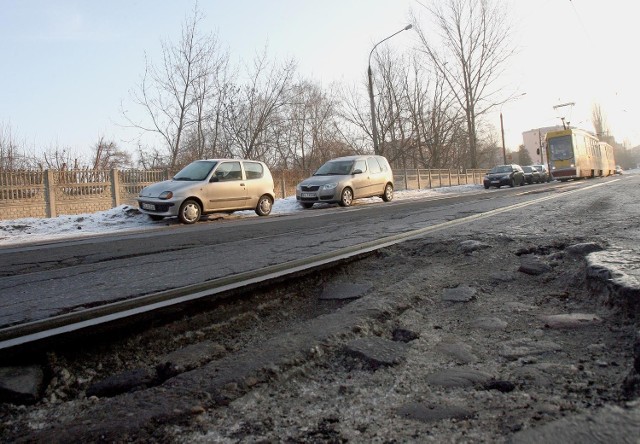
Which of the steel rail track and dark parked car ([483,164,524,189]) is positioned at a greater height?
dark parked car ([483,164,524,189])

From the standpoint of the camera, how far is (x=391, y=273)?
435cm

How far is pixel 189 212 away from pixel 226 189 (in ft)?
4.36

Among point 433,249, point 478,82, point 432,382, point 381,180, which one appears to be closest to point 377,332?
point 432,382

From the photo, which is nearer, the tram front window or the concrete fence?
the concrete fence

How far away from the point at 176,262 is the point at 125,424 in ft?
Result: 11.0

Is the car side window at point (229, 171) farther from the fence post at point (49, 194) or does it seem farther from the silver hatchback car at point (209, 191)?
the fence post at point (49, 194)

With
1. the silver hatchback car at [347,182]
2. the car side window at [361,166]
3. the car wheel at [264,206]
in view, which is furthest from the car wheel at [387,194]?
the car wheel at [264,206]

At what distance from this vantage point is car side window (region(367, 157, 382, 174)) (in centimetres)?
1752

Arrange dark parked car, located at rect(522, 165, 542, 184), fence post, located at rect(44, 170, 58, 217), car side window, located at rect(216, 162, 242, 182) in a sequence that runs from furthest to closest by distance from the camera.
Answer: dark parked car, located at rect(522, 165, 542, 184)
fence post, located at rect(44, 170, 58, 217)
car side window, located at rect(216, 162, 242, 182)

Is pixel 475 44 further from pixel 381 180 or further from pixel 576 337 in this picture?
pixel 576 337

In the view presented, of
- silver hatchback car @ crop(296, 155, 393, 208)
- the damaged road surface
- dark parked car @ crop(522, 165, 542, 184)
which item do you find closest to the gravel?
the damaged road surface

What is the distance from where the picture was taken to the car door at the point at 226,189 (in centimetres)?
1238

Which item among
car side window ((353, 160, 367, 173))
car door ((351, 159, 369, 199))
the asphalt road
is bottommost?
the asphalt road

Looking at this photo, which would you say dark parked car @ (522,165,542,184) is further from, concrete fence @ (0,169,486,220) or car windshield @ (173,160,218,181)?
car windshield @ (173,160,218,181)
